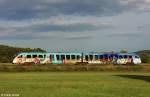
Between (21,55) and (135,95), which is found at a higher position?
(21,55)

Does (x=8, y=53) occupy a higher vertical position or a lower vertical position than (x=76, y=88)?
higher

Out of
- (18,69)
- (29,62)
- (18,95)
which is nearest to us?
(18,95)

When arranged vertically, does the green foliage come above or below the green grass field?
above

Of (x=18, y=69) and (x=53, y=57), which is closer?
(x=18, y=69)

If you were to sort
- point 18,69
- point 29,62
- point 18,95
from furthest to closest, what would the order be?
point 29,62, point 18,69, point 18,95

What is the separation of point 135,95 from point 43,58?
59.1m

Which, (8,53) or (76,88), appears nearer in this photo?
(76,88)

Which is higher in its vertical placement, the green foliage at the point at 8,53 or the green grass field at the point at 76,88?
the green foliage at the point at 8,53

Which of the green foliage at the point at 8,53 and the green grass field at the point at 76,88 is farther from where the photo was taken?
the green foliage at the point at 8,53

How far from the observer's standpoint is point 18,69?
186 ft

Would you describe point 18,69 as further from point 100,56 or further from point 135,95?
point 135,95

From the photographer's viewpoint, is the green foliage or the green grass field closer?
the green grass field

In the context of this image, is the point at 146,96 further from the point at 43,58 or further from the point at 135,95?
the point at 43,58

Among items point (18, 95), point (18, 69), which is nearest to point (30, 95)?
point (18, 95)
